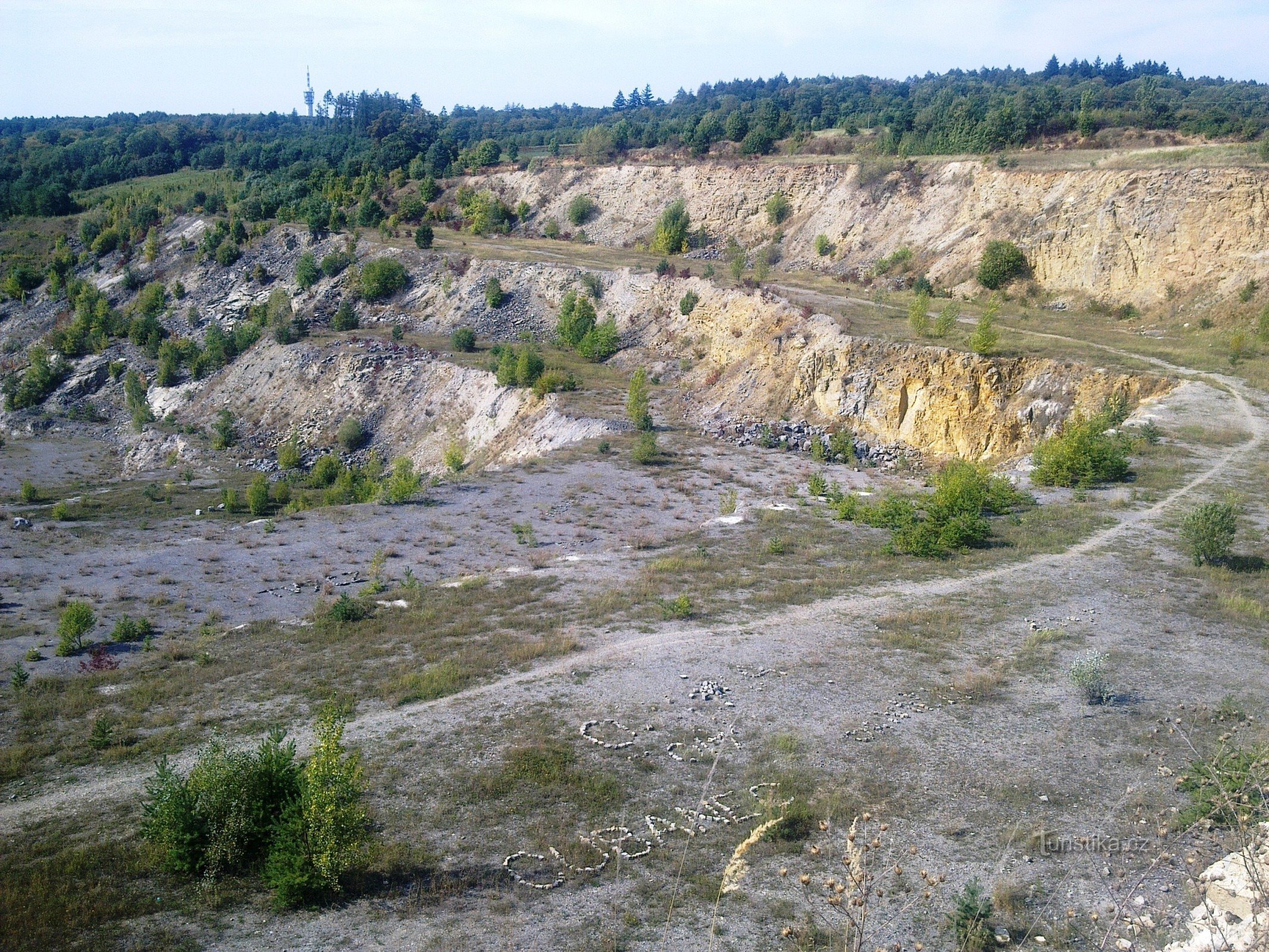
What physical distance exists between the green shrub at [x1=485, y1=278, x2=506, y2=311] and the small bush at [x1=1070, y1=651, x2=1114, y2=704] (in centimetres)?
3750

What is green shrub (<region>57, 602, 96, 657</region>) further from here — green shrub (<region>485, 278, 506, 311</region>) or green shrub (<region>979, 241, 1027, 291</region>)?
green shrub (<region>979, 241, 1027, 291</region>)

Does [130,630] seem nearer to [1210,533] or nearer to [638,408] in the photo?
[638,408]

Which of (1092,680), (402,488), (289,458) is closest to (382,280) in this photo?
(289,458)

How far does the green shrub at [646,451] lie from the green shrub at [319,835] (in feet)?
64.9

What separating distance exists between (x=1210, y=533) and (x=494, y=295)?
3551 centimetres

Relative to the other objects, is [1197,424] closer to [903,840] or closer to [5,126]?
[903,840]

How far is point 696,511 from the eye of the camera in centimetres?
2292

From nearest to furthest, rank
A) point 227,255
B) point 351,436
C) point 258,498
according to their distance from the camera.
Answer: point 258,498 → point 351,436 → point 227,255

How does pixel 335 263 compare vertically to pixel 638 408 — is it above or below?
above

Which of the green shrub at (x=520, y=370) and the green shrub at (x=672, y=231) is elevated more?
the green shrub at (x=672, y=231)

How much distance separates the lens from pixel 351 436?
37.3 meters

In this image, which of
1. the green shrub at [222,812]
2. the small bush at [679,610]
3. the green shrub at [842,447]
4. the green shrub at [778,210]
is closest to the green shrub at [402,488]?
the small bush at [679,610]

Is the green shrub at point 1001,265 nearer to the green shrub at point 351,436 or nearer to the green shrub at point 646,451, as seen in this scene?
the green shrub at point 646,451

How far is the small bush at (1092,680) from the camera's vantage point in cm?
1106
